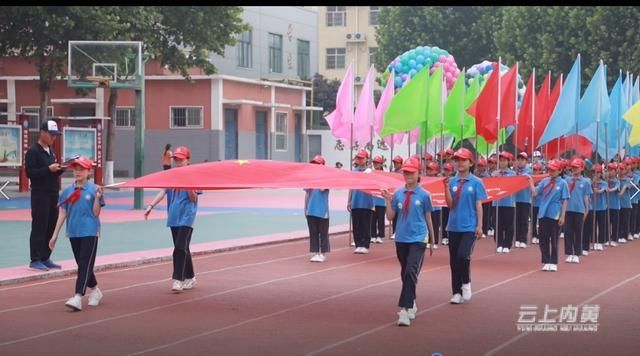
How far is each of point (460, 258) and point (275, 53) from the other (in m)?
50.8

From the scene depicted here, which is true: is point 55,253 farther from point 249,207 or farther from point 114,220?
point 249,207

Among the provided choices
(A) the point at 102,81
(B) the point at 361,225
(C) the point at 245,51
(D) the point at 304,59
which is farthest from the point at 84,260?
(D) the point at 304,59

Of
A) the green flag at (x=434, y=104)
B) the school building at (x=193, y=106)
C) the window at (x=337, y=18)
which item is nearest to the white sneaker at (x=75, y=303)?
the green flag at (x=434, y=104)

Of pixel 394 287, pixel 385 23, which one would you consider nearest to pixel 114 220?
pixel 394 287

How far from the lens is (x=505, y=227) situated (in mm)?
21859

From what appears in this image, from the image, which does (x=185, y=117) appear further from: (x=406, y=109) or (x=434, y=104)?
(x=406, y=109)

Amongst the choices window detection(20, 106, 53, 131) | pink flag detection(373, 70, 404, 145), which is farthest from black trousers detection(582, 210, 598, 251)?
window detection(20, 106, 53, 131)

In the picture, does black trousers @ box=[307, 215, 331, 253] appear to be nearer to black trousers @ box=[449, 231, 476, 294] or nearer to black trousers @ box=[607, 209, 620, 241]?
black trousers @ box=[449, 231, 476, 294]

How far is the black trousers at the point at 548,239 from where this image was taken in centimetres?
1781

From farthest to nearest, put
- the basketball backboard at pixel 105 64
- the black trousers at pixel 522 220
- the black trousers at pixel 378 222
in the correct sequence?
the basketball backboard at pixel 105 64 < the black trousers at pixel 378 222 < the black trousers at pixel 522 220

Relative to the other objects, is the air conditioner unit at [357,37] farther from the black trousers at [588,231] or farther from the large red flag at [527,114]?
the black trousers at [588,231]

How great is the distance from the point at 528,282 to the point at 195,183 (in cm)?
538

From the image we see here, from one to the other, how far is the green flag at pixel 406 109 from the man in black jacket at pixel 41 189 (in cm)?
923

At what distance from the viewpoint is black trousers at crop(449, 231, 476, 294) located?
45.1 feet
